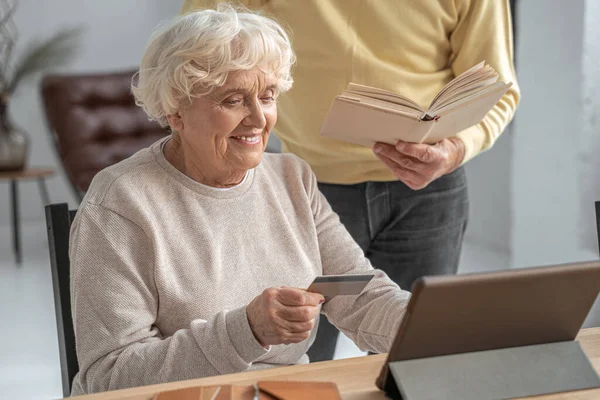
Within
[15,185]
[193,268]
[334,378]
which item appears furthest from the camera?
[15,185]

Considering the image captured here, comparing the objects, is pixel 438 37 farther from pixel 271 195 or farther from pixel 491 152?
pixel 491 152

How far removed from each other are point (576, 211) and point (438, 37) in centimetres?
192

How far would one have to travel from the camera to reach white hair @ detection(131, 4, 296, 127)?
1506mm

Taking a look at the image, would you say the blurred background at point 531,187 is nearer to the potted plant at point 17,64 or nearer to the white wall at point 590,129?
the white wall at point 590,129

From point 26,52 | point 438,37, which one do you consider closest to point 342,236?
point 438,37

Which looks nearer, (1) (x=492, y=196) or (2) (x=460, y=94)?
(2) (x=460, y=94)

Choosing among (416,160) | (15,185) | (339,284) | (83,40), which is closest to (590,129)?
(416,160)

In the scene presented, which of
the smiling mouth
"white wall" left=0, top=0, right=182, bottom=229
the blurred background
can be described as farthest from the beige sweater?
→ "white wall" left=0, top=0, right=182, bottom=229

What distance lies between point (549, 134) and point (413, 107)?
2.24 metres

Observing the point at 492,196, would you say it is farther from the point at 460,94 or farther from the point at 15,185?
the point at 460,94

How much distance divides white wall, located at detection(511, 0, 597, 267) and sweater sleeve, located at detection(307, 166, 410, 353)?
2.09 metres

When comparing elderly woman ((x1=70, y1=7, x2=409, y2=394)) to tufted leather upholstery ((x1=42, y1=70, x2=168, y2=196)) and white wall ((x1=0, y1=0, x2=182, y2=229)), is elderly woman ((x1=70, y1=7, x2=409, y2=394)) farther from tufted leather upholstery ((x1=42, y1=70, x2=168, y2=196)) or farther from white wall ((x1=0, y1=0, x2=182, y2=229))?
white wall ((x1=0, y1=0, x2=182, y2=229))

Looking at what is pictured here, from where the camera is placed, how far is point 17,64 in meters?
5.29

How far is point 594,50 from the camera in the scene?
134 inches
